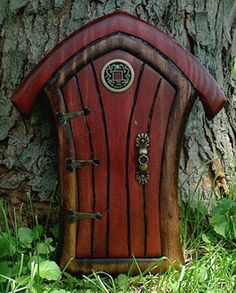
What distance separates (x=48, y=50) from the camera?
2467mm

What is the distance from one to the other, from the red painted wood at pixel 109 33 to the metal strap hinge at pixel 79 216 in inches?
15.4

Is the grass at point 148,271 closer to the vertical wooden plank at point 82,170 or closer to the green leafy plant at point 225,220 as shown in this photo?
the green leafy plant at point 225,220

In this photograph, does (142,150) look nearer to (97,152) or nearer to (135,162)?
(135,162)

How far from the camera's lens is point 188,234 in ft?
8.68

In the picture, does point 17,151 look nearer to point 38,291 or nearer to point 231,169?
point 38,291

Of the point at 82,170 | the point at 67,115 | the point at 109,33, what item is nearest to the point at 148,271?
the point at 82,170

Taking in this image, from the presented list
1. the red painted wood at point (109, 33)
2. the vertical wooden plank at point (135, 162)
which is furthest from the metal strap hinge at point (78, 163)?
the red painted wood at point (109, 33)

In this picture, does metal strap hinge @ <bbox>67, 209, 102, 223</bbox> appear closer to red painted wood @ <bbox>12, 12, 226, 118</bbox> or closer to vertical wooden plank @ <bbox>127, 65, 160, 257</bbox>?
vertical wooden plank @ <bbox>127, 65, 160, 257</bbox>

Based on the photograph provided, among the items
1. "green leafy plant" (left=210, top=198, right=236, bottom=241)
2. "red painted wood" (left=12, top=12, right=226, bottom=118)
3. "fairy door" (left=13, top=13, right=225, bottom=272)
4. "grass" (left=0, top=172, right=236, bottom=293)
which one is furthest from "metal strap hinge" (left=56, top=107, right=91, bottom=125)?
"green leafy plant" (left=210, top=198, right=236, bottom=241)

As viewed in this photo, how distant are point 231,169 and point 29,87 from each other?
94 cm

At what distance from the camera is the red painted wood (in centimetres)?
233

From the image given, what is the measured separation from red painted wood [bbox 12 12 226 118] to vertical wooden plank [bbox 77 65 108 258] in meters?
0.10

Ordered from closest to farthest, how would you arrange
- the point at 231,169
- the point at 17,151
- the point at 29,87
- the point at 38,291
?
the point at 38,291
the point at 29,87
the point at 17,151
the point at 231,169

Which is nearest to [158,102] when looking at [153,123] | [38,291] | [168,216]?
[153,123]
